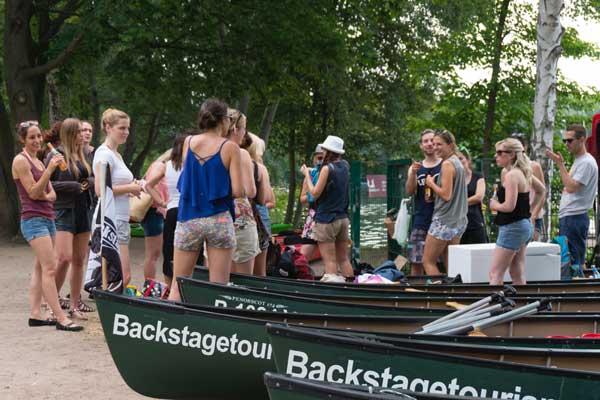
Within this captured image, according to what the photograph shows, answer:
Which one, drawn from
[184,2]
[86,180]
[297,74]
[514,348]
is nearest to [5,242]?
[184,2]

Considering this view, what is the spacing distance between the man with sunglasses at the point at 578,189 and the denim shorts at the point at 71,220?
5.13m

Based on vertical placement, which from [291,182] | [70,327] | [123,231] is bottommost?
[70,327]

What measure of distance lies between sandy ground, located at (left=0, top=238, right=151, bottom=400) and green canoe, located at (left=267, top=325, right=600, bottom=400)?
2.25 meters

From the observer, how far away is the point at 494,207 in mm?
8328

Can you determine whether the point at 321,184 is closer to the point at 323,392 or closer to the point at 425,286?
the point at 425,286

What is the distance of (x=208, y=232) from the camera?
674cm

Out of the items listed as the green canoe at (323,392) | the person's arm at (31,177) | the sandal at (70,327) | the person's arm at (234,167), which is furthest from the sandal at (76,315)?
the green canoe at (323,392)

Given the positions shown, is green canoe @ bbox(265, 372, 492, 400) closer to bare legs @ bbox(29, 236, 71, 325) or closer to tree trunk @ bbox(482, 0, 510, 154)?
bare legs @ bbox(29, 236, 71, 325)

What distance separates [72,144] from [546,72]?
283 inches

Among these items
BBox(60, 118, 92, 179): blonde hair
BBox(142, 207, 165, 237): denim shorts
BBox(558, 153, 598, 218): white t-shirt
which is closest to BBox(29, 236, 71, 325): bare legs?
BBox(60, 118, 92, 179): blonde hair

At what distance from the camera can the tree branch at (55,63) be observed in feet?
62.0

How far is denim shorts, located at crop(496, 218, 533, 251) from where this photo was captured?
830cm

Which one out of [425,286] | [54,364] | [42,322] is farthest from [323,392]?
[42,322]

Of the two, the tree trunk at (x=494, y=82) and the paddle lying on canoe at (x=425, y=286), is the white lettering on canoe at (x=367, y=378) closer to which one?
the paddle lying on canoe at (x=425, y=286)
